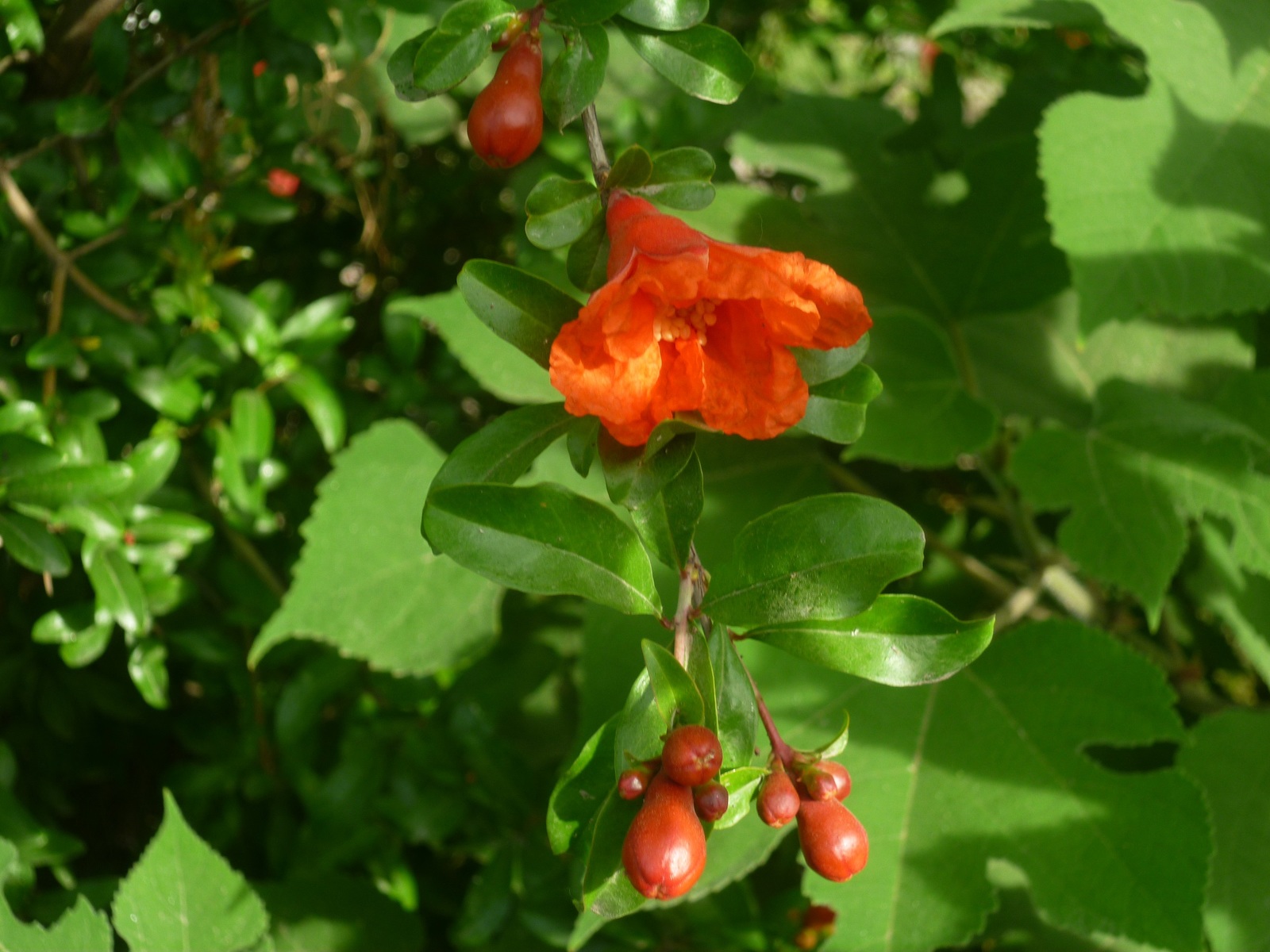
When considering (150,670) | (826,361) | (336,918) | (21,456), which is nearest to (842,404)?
(826,361)

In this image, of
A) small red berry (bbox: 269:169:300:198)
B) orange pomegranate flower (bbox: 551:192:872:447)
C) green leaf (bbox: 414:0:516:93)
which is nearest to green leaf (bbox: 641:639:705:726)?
orange pomegranate flower (bbox: 551:192:872:447)

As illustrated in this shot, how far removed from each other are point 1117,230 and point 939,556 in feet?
1.75

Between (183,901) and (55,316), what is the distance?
0.59 meters

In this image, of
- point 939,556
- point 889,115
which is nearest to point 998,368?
point 939,556

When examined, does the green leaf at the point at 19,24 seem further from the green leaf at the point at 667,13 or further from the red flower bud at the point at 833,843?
the red flower bud at the point at 833,843

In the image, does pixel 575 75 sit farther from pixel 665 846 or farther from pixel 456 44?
pixel 665 846

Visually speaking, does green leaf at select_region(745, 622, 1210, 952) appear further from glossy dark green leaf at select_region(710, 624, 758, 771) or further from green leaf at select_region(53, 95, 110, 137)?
green leaf at select_region(53, 95, 110, 137)

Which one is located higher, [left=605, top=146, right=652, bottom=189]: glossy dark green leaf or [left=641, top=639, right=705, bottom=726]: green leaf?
[left=605, top=146, right=652, bottom=189]: glossy dark green leaf

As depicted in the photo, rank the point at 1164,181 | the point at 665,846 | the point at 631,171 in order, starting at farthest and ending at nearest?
1. the point at 1164,181
2. the point at 631,171
3. the point at 665,846

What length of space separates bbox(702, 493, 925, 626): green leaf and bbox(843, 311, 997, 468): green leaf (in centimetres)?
57

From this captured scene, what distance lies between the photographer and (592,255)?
2.18 ft

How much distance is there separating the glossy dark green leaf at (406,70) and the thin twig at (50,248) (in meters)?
0.56

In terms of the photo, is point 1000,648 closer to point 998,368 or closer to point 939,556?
point 939,556

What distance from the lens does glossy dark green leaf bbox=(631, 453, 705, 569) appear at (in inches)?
26.4
